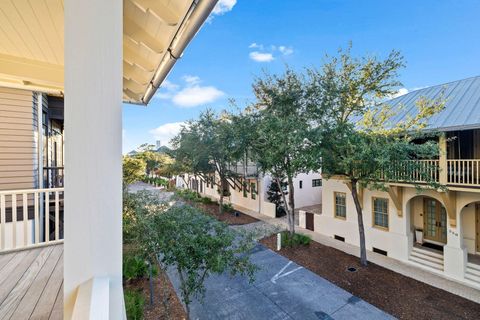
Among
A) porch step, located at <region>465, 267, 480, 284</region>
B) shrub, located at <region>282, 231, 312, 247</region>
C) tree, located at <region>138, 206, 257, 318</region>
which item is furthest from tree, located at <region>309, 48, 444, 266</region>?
tree, located at <region>138, 206, 257, 318</region>

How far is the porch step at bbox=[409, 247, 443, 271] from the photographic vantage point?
7.84 metres

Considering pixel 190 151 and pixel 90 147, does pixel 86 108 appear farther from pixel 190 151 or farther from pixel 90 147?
pixel 190 151

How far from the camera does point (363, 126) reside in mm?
8141

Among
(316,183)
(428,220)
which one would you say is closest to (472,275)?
(428,220)

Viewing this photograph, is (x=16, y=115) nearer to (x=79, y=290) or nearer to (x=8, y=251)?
(x=8, y=251)

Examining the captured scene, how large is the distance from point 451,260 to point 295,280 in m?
5.52

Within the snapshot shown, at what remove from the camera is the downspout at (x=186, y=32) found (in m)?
1.64

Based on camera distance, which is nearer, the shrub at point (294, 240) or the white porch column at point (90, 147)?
the white porch column at point (90, 147)

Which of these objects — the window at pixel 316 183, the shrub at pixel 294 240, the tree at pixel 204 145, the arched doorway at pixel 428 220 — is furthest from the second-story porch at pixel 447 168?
the window at pixel 316 183

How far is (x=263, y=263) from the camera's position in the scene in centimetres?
760

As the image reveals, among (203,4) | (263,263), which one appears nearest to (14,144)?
(203,4)

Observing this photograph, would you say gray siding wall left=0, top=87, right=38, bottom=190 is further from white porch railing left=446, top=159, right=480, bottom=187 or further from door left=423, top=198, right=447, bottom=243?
door left=423, top=198, right=447, bottom=243

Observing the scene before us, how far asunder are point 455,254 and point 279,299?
21.0 feet

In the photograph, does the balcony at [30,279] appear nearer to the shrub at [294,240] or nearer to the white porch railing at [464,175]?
the shrub at [294,240]
